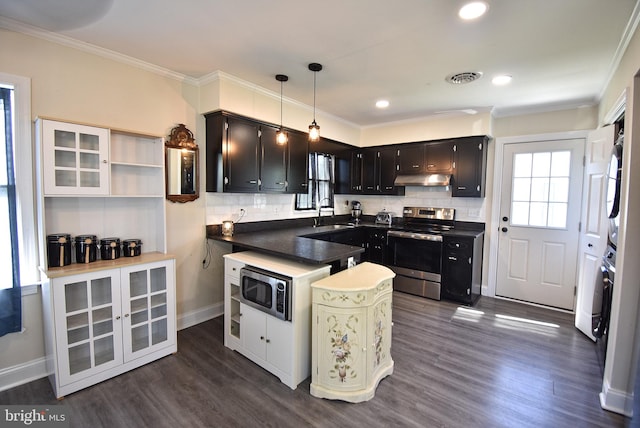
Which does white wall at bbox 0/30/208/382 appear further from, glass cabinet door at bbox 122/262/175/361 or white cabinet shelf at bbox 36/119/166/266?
glass cabinet door at bbox 122/262/175/361

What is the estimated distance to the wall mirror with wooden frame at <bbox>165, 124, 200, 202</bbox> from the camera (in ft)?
9.80

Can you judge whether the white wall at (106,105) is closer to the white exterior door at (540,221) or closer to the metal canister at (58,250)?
the metal canister at (58,250)

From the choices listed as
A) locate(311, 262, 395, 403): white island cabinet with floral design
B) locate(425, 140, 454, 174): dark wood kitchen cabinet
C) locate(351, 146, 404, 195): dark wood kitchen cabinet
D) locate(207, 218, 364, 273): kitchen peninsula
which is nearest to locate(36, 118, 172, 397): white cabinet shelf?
locate(207, 218, 364, 273): kitchen peninsula

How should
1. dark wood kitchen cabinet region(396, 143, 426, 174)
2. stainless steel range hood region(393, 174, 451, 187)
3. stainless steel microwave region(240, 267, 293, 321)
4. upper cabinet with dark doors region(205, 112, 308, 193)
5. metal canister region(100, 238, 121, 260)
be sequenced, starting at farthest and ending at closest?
dark wood kitchen cabinet region(396, 143, 426, 174) < stainless steel range hood region(393, 174, 451, 187) < upper cabinet with dark doors region(205, 112, 308, 193) < metal canister region(100, 238, 121, 260) < stainless steel microwave region(240, 267, 293, 321)

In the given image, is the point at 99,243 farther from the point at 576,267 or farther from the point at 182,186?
the point at 576,267

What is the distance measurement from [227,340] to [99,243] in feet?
4.58

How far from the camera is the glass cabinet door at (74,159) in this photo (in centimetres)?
212

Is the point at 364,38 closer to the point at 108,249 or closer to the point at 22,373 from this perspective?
the point at 108,249

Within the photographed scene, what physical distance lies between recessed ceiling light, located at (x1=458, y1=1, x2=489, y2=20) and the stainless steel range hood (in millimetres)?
2552

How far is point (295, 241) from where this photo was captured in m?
2.98

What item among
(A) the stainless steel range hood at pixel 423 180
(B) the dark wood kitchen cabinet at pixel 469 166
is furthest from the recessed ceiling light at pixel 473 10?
(A) the stainless steel range hood at pixel 423 180

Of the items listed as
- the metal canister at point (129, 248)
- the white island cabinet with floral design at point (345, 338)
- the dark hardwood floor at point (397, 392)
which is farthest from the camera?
the metal canister at point (129, 248)

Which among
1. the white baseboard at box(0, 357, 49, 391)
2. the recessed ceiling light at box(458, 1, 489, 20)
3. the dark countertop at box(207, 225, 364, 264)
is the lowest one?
the white baseboard at box(0, 357, 49, 391)

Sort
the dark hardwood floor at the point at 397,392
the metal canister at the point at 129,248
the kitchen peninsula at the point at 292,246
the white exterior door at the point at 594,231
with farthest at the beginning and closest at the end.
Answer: the white exterior door at the point at 594,231 → the metal canister at the point at 129,248 → the kitchen peninsula at the point at 292,246 → the dark hardwood floor at the point at 397,392
